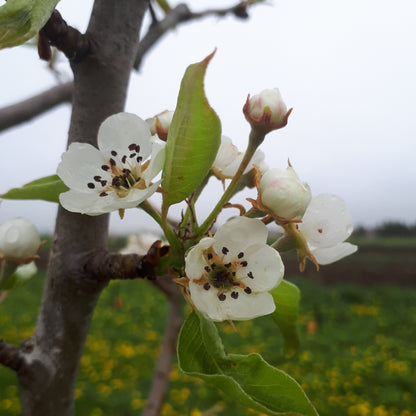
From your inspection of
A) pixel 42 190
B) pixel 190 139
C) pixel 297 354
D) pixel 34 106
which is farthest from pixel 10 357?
pixel 297 354

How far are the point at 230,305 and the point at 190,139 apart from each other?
222mm

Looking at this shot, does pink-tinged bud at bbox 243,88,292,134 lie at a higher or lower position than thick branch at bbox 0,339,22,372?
higher

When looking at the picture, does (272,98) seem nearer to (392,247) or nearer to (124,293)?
(124,293)

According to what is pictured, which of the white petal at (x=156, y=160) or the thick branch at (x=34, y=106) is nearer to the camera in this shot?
the white petal at (x=156, y=160)

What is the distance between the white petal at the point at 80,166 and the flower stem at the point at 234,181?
0.53 feet

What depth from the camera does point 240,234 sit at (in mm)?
588

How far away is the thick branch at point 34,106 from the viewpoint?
1.26m

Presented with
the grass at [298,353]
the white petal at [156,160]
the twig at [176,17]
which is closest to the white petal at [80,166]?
the white petal at [156,160]

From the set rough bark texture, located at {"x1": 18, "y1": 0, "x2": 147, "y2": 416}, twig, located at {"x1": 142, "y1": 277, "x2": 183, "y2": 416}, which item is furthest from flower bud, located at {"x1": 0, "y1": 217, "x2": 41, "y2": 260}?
twig, located at {"x1": 142, "y1": 277, "x2": 183, "y2": 416}

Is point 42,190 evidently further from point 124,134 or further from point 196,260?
point 196,260

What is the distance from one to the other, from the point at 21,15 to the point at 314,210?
0.46 meters

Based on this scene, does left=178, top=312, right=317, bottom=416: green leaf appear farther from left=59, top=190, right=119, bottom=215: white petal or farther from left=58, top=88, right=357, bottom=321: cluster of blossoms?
left=59, top=190, right=119, bottom=215: white petal

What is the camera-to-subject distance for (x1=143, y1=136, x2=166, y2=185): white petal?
1.82 ft

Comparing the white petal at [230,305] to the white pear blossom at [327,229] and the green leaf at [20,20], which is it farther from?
the green leaf at [20,20]
